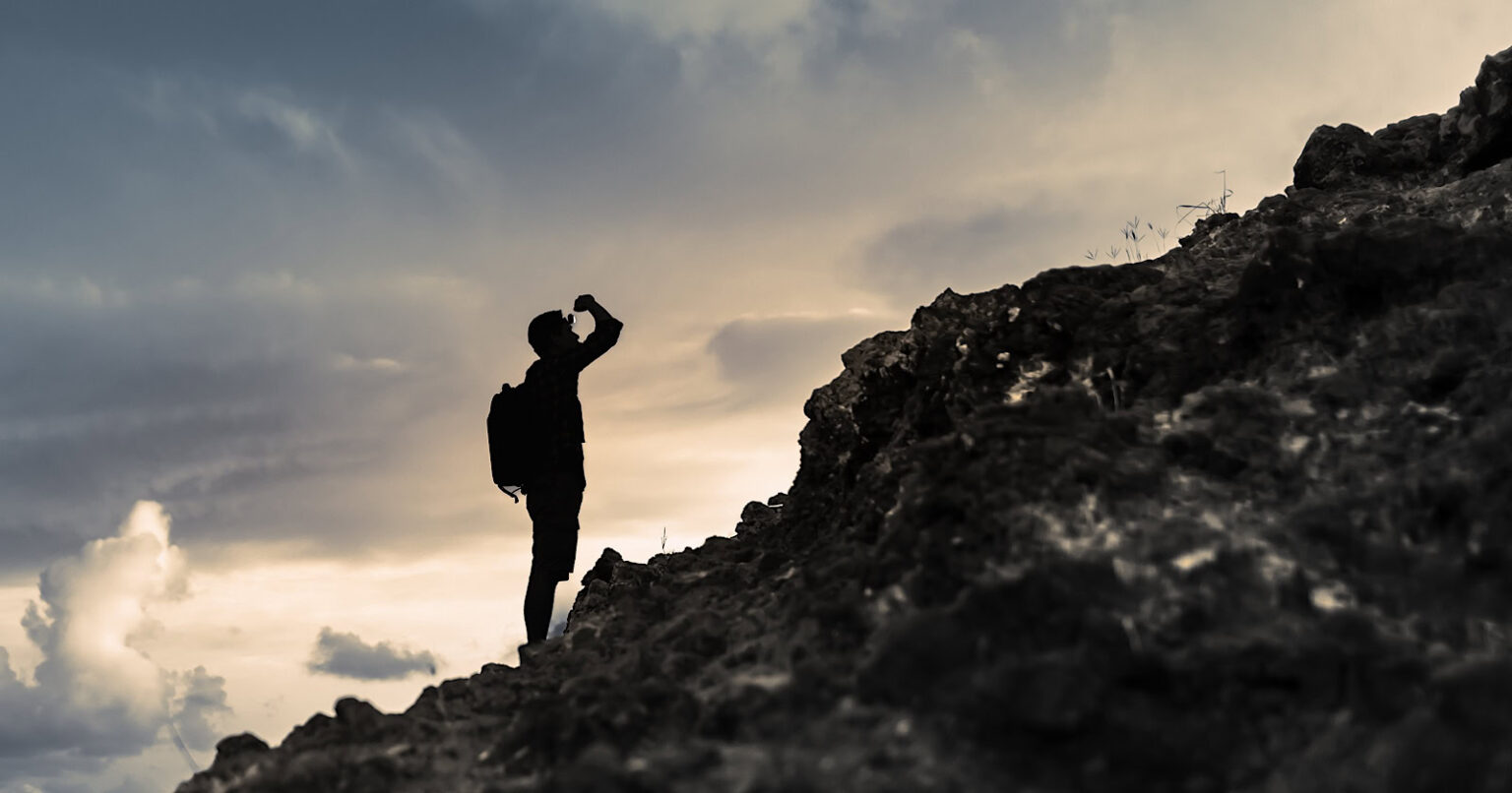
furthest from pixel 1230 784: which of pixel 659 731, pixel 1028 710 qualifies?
pixel 659 731

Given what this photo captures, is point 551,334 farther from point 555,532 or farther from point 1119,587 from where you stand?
point 1119,587

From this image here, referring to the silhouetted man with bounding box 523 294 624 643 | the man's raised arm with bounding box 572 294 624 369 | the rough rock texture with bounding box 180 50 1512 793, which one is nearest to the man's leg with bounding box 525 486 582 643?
the silhouetted man with bounding box 523 294 624 643

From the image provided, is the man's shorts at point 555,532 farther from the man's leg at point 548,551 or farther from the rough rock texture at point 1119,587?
the rough rock texture at point 1119,587

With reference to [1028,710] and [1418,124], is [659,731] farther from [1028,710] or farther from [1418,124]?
[1418,124]

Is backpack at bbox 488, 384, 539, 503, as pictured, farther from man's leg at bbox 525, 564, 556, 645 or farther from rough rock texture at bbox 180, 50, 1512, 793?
rough rock texture at bbox 180, 50, 1512, 793

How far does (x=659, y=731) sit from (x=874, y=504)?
5.32 ft

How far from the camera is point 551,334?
10094mm

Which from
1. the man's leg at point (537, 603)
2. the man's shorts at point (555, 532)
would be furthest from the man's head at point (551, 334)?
the man's leg at point (537, 603)

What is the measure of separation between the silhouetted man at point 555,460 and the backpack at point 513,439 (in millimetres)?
73

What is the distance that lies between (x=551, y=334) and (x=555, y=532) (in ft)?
5.96

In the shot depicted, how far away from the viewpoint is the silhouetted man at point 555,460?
31.9ft

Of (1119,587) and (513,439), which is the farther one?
(513,439)

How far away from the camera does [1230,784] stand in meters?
3.29

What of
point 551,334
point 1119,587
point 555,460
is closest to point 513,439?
point 555,460
